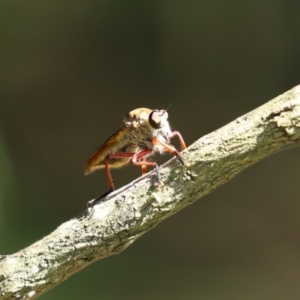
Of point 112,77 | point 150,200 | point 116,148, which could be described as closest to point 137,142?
point 116,148

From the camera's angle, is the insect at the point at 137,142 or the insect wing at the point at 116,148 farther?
the insect wing at the point at 116,148

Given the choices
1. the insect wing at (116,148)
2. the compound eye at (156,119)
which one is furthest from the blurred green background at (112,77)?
the compound eye at (156,119)

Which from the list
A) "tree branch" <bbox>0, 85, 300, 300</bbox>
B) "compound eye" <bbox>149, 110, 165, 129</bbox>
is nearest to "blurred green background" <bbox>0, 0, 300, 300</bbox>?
"compound eye" <bbox>149, 110, 165, 129</bbox>

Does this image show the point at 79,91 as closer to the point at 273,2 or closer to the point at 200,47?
the point at 200,47

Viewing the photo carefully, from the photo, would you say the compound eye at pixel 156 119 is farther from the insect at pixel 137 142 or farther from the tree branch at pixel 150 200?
the tree branch at pixel 150 200

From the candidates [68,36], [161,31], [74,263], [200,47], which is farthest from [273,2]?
[74,263]

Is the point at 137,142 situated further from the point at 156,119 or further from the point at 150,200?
the point at 150,200
